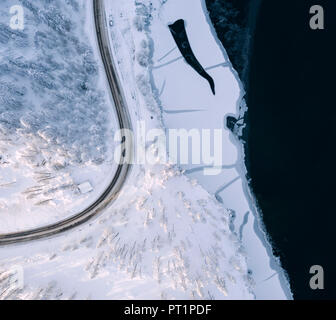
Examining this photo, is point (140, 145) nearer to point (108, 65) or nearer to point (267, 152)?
point (108, 65)

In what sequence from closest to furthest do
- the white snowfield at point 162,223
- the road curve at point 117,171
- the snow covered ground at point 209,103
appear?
the white snowfield at point 162,223 → the road curve at point 117,171 → the snow covered ground at point 209,103

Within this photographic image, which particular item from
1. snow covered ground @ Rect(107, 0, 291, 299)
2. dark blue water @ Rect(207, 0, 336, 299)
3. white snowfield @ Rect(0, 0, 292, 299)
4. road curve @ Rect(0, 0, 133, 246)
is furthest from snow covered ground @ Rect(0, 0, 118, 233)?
dark blue water @ Rect(207, 0, 336, 299)

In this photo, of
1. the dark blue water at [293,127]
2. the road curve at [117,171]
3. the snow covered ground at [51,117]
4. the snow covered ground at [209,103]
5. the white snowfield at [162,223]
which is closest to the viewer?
the snow covered ground at [51,117]

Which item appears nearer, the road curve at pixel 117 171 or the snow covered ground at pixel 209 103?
the road curve at pixel 117 171

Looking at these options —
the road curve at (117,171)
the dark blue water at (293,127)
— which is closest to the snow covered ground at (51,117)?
the road curve at (117,171)

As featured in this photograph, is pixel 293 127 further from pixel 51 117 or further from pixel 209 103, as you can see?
pixel 51 117

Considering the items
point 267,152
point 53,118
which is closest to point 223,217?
point 267,152

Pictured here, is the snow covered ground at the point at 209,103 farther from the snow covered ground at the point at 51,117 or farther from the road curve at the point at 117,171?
the snow covered ground at the point at 51,117
